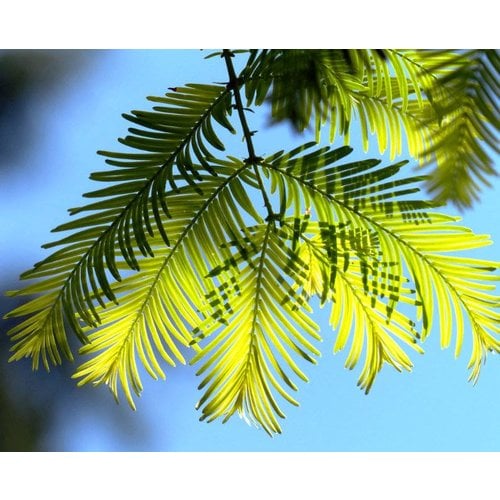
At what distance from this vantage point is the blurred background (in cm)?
77

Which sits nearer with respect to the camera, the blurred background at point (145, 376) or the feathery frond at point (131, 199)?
the feathery frond at point (131, 199)

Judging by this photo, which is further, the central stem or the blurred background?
the blurred background

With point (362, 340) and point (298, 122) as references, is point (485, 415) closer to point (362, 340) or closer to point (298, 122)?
point (362, 340)

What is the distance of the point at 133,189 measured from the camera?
59 centimetres

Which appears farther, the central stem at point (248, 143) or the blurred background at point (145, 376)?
the blurred background at point (145, 376)

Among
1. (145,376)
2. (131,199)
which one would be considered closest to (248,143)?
(131,199)

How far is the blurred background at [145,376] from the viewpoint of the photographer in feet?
2.54

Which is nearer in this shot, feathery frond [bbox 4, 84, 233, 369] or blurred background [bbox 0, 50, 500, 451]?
feathery frond [bbox 4, 84, 233, 369]

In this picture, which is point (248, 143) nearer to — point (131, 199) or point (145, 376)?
point (131, 199)

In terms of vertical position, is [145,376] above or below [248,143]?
below

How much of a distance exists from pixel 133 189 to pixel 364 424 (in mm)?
407

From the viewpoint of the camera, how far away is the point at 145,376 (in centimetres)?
95
